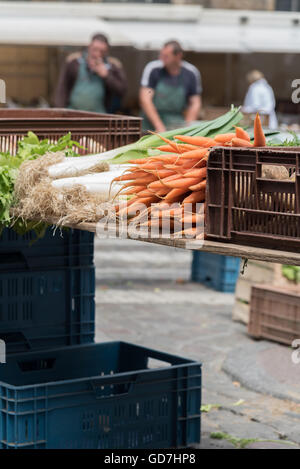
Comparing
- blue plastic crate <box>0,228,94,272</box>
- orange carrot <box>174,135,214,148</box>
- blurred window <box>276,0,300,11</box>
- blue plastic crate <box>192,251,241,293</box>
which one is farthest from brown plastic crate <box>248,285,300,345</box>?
blurred window <box>276,0,300,11</box>

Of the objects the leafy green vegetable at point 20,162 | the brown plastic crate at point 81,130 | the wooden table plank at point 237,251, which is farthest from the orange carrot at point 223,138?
the brown plastic crate at point 81,130

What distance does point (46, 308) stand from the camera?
5371mm

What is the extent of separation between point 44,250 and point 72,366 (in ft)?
2.22

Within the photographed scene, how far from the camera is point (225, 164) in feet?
12.2

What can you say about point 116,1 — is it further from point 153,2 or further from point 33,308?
point 33,308

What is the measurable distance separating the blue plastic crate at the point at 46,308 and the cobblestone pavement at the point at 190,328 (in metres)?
0.99

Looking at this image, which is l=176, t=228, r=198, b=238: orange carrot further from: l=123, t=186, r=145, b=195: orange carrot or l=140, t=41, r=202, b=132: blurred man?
l=140, t=41, r=202, b=132: blurred man

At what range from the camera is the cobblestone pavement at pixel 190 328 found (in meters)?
5.58

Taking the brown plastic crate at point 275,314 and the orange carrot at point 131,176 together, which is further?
the brown plastic crate at point 275,314

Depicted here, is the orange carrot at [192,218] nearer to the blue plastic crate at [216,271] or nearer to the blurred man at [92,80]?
the blue plastic crate at [216,271]

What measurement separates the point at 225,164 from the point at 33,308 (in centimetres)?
199

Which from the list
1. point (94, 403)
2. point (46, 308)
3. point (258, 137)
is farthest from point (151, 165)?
point (46, 308)

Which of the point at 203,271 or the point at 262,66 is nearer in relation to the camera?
the point at 203,271
